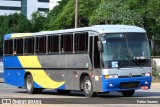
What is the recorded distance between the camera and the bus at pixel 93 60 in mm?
20875

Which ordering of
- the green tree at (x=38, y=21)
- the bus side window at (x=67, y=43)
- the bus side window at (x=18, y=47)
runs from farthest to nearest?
the green tree at (x=38, y=21) → the bus side window at (x=18, y=47) → the bus side window at (x=67, y=43)

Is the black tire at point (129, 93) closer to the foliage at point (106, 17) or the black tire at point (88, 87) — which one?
the black tire at point (88, 87)

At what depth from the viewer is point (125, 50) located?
21.1 m

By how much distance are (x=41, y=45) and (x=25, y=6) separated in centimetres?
12279

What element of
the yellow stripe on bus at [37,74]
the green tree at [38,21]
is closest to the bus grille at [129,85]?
the yellow stripe on bus at [37,74]

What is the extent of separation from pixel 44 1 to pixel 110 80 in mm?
130825

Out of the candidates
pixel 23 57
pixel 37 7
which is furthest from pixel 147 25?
pixel 37 7

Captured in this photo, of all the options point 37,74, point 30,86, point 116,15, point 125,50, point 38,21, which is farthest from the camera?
point 38,21

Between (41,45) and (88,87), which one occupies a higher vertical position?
(41,45)

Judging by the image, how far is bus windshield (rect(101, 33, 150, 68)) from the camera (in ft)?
68.3

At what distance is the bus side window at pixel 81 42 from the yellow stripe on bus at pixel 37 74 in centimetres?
246

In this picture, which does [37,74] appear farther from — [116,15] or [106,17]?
[116,15]

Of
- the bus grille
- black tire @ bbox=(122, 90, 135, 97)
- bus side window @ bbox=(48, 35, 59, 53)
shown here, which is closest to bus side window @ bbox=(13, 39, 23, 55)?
bus side window @ bbox=(48, 35, 59, 53)

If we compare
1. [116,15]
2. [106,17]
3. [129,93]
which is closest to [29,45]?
[129,93]
